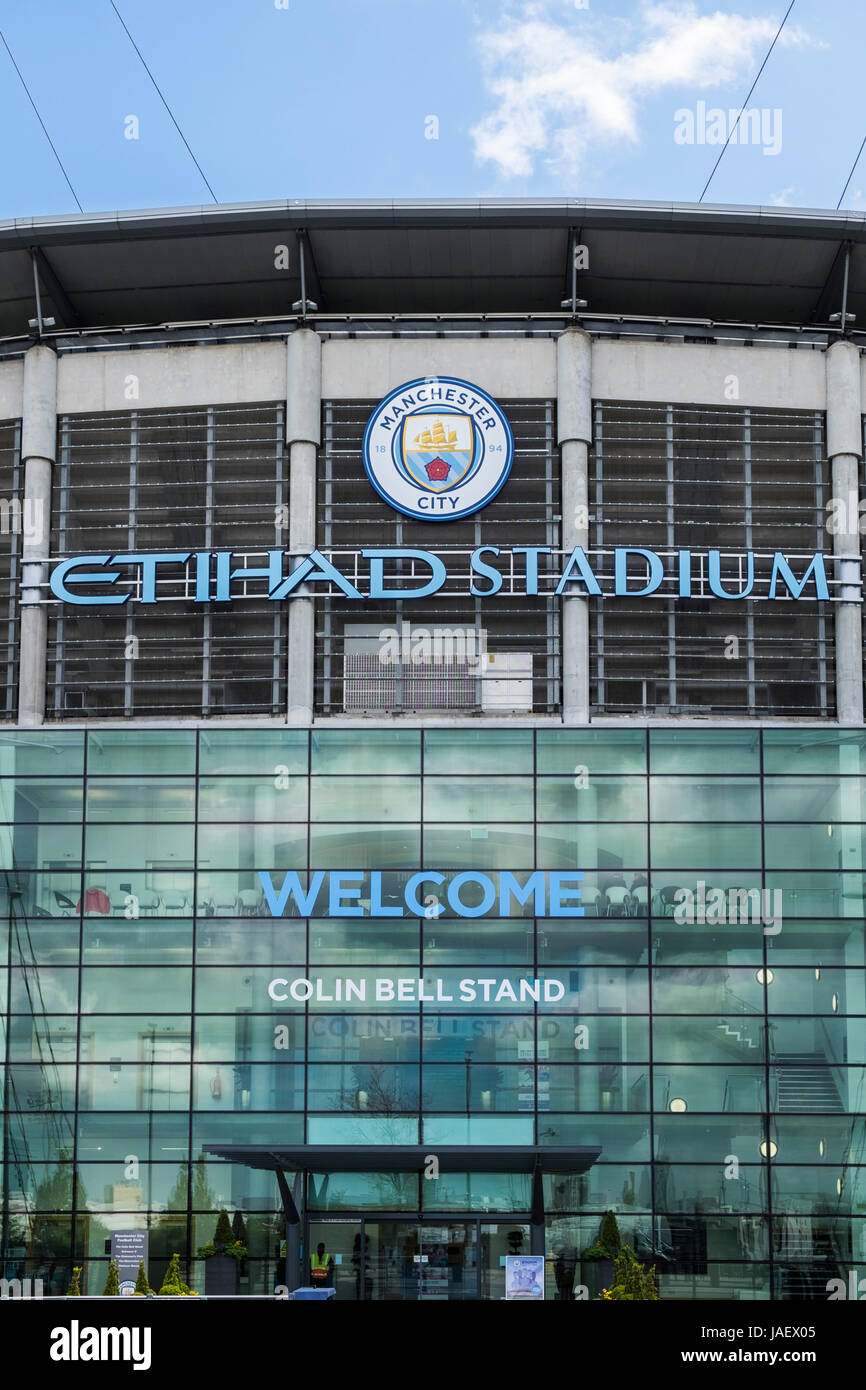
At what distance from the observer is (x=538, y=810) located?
37250 millimetres

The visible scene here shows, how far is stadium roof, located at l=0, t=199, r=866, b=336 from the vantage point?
132 feet

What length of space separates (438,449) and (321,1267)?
1951 cm

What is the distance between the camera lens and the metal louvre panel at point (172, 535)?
4000 centimetres

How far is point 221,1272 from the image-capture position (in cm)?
3441

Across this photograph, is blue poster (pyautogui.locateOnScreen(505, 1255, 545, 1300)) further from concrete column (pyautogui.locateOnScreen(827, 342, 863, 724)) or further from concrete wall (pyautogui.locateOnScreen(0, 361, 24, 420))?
concrete wall (pyautogui.locateOnScreen(0, 361, 24, 420))

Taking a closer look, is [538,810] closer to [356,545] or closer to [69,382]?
[356,545]

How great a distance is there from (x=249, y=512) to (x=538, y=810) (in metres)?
10.8

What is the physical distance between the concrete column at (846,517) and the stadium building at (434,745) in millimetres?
112

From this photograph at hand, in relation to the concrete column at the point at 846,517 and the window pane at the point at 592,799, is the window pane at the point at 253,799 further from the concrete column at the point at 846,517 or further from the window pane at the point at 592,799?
the concrete column at the point at 846,517

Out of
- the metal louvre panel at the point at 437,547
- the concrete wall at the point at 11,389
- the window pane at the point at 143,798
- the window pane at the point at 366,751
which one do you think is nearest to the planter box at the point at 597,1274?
the window pane at the point at 366,751

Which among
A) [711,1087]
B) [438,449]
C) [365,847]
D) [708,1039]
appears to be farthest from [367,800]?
[711,1087]

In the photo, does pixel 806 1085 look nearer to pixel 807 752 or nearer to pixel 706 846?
pixel 706 846
